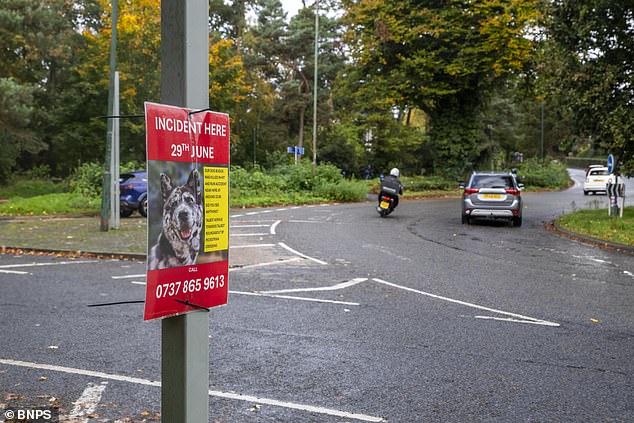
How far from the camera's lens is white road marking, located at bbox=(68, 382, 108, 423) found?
4172 millimetres

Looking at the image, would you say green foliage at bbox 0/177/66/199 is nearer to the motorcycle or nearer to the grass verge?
the motorcycle

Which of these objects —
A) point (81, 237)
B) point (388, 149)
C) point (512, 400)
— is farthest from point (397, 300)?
point (388, 149)

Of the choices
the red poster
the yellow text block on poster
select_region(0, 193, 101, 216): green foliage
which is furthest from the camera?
select_region(0, 193, 101, 216): green foliage

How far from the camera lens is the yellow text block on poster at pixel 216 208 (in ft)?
8.79

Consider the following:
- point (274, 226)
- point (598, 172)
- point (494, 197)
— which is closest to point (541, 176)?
point (598, 172)

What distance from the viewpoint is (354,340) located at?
6.28 metres

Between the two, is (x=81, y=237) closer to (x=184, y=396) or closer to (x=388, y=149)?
(x=184, y=396)

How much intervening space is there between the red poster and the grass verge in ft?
46.6

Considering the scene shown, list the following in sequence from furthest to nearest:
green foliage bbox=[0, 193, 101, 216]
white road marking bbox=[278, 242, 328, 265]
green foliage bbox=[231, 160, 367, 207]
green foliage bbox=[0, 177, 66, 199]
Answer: green foliage bbox=[0, 177, 66, 199]
green foliage bbox=[231, 160, 367, 207]
green foliage bbox=[0, 193, 101, 216]
white road marking bbox=[278, 242, 328, 265]

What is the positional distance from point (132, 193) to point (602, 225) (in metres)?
15.4

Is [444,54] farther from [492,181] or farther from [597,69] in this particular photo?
[597,69]

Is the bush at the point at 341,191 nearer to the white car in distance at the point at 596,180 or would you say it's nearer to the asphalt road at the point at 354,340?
the white car in distance at the point at 596,180

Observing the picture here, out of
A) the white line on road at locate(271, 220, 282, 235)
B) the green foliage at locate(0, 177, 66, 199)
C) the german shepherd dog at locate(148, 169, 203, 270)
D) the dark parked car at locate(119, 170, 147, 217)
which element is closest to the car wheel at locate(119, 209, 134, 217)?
the dark parked car at locate(119, 170, 147, 217)

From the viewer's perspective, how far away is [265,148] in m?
54.9
